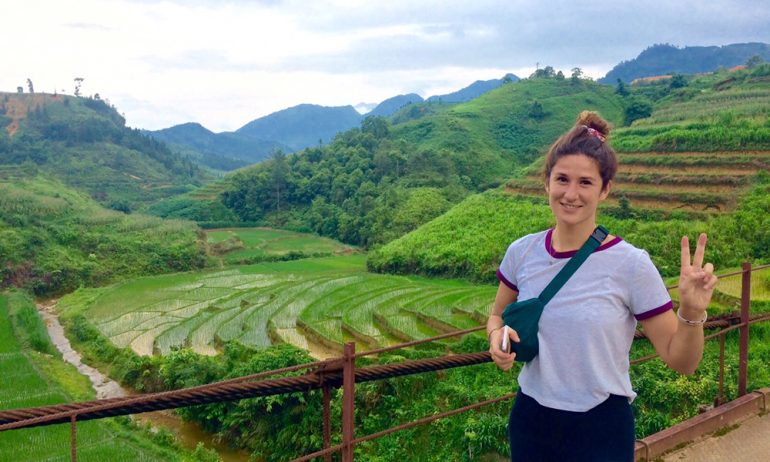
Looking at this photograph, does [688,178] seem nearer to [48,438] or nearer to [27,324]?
[48,438]

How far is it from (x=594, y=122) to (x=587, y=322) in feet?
2.36

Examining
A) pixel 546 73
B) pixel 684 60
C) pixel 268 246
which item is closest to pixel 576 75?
pixel 546 73

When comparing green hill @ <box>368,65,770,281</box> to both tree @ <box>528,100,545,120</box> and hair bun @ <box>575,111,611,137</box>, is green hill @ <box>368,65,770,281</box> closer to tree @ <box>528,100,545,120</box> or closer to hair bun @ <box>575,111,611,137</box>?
hair bun @ <box>575,111,611,137</box>

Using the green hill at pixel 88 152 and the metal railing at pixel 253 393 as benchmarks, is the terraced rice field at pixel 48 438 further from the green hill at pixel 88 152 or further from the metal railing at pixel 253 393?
the green hill at pixel 88 152

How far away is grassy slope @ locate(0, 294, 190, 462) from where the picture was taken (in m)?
10.3

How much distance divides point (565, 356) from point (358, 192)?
4185 cm

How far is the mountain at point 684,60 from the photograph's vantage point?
475 ft

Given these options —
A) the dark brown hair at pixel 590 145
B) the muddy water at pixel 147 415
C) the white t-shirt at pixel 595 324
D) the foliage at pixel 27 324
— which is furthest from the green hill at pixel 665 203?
the white t-shirt at pixel 595 324

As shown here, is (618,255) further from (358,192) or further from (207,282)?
(358,192)

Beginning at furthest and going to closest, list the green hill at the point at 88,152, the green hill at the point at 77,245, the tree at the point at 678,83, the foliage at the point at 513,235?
A: the green hill at the point at 88,152
the tree at the point at 678,83
the green hill at the point at 77,245
the foliage at the point at 513,235

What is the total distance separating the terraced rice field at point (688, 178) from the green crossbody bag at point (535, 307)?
18.5 m

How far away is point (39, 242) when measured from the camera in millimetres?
27453

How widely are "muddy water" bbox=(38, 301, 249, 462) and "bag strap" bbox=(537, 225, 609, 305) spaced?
10.1 metres

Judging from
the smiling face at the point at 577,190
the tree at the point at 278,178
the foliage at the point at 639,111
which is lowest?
the tree at the point at 278,178
